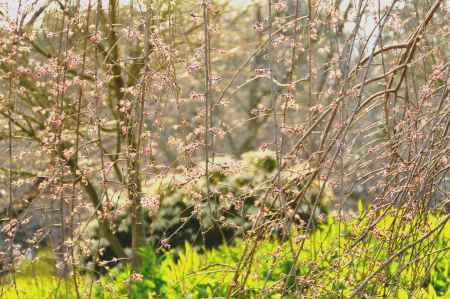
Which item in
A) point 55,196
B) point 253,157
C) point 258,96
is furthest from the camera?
point 258,96

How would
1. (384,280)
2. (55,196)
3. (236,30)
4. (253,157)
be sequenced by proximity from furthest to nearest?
(236,30)
(253,157)
(55,196)
(384,280)

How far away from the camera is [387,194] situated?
8.93ft

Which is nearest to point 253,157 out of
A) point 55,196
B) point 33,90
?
point 33,90

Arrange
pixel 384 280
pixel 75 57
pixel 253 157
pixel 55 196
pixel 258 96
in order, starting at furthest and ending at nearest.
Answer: pixel 258 96 → pixel 253 157 → pixel 55 196 → pixel 75 57 → pixel 384 280

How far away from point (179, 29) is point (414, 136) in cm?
412

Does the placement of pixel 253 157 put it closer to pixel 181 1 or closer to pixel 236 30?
pixel 181 1

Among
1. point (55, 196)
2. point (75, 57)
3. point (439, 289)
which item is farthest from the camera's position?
point (439, 289)

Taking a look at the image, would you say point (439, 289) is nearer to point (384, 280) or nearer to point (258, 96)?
point (384, 280)

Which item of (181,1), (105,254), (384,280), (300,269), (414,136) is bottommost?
(105,254)

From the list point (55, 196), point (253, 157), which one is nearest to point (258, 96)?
point (253, 157)

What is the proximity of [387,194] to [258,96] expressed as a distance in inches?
429

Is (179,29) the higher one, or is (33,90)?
(179,29)

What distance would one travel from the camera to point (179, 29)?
6.49 m

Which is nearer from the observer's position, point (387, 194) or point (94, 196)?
point (387, 194)
